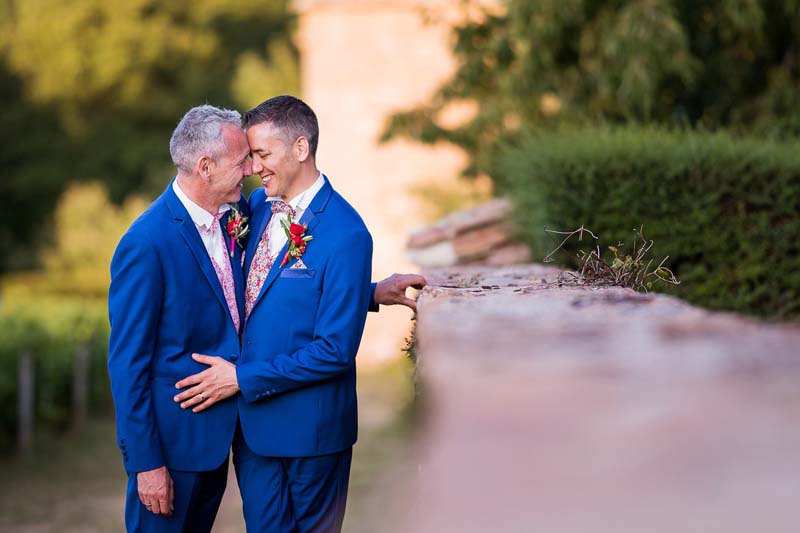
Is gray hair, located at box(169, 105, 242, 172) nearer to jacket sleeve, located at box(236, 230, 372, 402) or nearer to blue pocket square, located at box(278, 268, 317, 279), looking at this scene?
blue pocket square, located at box(278, 268, 317, 279)

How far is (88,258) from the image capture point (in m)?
34.3

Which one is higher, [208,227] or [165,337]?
[208,227]

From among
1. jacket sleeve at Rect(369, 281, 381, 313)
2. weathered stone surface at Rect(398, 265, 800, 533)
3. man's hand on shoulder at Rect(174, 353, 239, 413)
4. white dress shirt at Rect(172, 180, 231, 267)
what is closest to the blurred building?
jacket sleeve at Rect(369, 281, 381, 313)

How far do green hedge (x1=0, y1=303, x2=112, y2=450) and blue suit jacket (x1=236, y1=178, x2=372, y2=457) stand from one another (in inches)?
442

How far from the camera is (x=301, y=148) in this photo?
12.4ft

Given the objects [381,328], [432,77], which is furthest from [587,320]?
[432,77]

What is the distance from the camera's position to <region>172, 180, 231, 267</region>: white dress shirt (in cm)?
385

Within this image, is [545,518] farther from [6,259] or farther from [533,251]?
[6,259]

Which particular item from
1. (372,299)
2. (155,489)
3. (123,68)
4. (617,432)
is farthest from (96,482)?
(123,68)

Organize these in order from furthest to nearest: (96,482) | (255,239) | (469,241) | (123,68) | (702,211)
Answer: (123,68)
(96,482)
(469,241)
(702,211)
(255,239)

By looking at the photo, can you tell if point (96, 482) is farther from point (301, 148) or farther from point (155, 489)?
point (301, 148)

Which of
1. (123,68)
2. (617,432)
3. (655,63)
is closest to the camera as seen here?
(617,432)

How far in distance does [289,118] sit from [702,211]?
3.84m

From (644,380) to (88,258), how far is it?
3401cm
